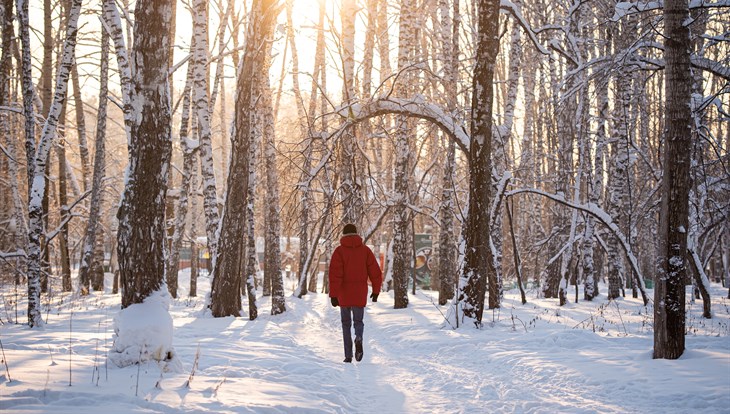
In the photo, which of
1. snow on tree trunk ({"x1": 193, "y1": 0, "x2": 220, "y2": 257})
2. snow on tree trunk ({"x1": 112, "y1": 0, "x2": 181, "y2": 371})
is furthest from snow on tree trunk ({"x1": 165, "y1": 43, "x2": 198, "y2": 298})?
snow on tree trunk ({"x1": 112, "y1": 0, "x2": 181, "y2": 371})

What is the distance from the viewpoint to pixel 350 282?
8.46 meters

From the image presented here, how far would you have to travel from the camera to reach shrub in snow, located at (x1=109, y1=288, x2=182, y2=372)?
5996 millimetres

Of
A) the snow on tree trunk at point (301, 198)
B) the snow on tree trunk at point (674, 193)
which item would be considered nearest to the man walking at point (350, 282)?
the snow on tree trunk at point (674, 193)

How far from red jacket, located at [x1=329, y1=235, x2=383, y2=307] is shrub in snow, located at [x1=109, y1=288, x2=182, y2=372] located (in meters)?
2.74

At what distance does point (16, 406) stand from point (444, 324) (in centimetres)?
832

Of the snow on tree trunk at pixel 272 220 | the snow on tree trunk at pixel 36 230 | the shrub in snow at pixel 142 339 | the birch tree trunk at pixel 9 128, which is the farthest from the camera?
the snow on tree trunk at pixel 272 220

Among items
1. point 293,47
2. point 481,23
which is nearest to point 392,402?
point 481,23

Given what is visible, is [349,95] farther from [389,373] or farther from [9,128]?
[9,128]

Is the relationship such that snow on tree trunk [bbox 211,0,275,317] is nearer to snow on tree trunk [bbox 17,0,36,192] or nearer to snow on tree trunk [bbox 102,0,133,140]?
snow on tree trunk [bbox 102,0,133,140]

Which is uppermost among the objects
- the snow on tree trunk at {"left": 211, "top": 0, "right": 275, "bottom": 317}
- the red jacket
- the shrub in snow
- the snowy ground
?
the snow on tree trunk at {"left": 211, "top": 0, "right": 275, "bottom": 317}

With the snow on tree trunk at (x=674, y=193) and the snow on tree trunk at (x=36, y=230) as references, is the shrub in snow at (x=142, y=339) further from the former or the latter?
the snow on tree trunk at (x=674, y=193)

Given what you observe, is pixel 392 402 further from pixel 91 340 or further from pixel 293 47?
pixel 293 47

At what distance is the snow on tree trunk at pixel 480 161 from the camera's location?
10711 millimetres

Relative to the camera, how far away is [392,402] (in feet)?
20.5
